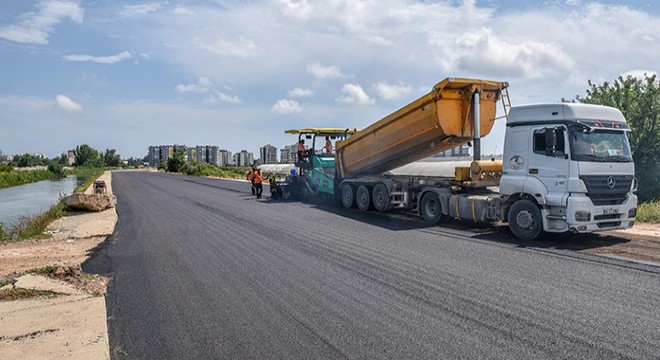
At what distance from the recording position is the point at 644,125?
19016 millimetres

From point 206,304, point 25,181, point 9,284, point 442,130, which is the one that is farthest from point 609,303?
point 25,181

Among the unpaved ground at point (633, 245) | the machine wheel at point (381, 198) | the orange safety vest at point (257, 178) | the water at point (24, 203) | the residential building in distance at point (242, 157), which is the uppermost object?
the residential building in distance at point (242, 157)

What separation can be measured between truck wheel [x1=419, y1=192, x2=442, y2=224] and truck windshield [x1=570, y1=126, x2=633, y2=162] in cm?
393

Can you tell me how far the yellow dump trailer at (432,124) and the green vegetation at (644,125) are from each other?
9639mm

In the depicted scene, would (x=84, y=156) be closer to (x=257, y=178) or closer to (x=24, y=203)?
(x=24, y=203)

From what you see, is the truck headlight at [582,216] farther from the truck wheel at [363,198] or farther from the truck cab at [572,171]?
the truck wheel at [363,198]

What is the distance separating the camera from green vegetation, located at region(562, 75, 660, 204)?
18.5 meters

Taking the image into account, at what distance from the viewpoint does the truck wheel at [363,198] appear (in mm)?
15492

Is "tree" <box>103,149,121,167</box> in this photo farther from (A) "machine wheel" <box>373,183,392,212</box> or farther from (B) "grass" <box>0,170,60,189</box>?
(A) "machine wheel" <box>373,183,392,212</box>

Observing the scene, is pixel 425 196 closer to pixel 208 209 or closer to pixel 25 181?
pixel 208 209

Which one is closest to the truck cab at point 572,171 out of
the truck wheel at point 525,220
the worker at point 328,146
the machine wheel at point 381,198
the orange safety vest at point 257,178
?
the truck wheel at point 525,220

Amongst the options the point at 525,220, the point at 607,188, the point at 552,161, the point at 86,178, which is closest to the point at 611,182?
the point at 607,188

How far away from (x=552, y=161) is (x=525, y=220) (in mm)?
1333

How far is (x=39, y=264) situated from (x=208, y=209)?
28.5ft
